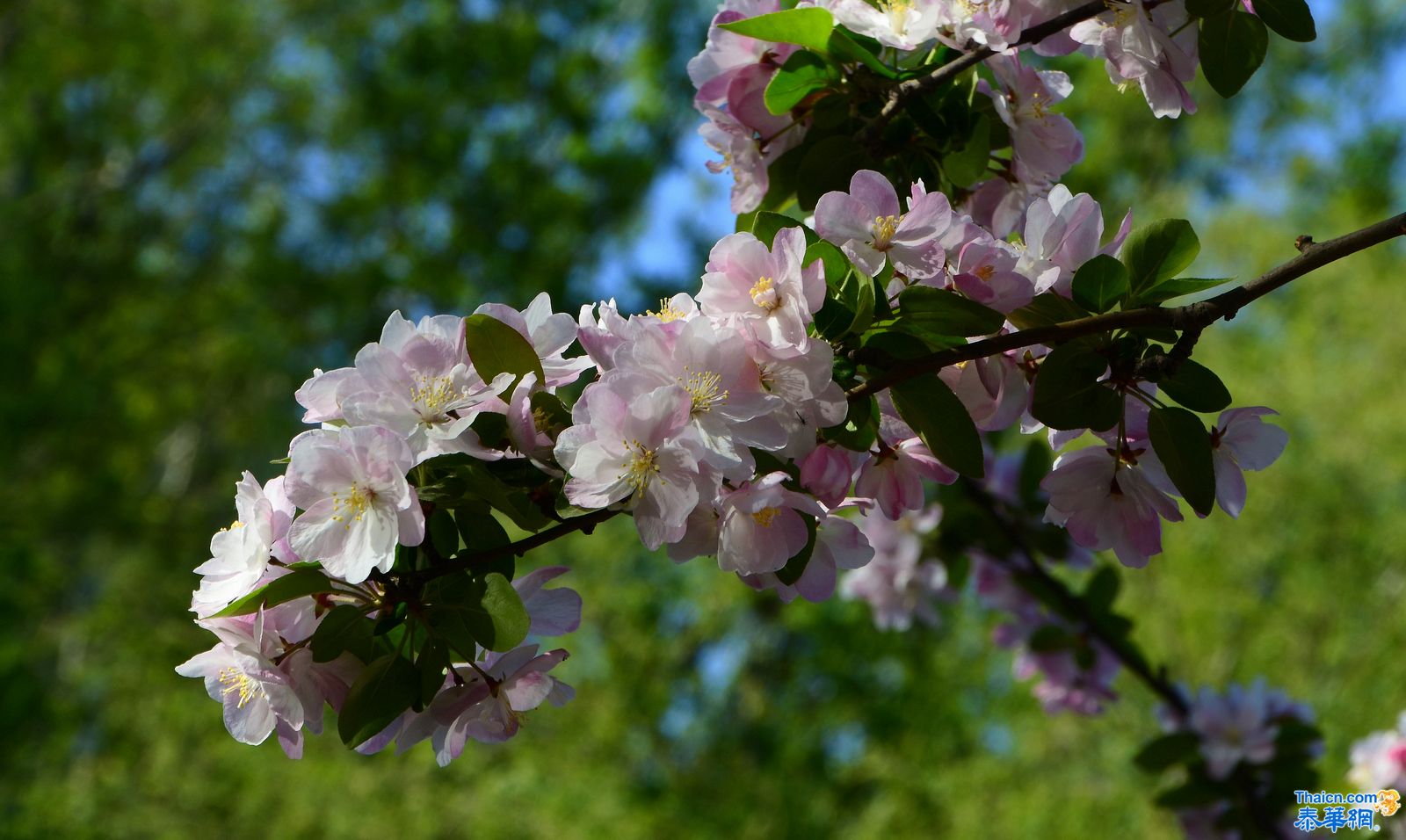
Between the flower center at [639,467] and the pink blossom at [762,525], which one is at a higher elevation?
the flower center at [639,467]

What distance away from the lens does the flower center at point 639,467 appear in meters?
A: 0.84

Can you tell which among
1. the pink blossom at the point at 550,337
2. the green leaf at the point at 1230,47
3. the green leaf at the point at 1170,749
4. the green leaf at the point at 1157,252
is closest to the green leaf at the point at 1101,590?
the green leaf at the point at 1170,749

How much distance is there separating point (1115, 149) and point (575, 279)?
14.8 ft

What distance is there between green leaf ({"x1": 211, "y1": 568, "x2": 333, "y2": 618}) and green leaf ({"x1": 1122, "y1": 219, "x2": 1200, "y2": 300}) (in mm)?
718

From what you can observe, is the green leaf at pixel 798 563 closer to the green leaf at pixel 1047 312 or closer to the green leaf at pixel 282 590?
the green leaf at pixel 1047 312

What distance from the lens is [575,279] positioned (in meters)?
8.45

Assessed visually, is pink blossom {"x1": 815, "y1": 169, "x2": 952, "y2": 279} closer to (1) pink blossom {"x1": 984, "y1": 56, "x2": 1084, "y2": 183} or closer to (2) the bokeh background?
(1) pink blossom {"x1": 984, "y1": 56, "x2": 1084, "y2": 183}

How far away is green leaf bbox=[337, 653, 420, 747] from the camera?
888 mm

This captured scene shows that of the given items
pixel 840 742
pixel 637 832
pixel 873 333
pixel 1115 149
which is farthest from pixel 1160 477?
pixel 1115 149

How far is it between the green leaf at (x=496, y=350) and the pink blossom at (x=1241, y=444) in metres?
0.62

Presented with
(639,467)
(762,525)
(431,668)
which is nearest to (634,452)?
(639,467)

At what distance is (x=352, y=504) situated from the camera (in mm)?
845

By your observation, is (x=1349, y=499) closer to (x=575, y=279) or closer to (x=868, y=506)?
(x=575, y=279)

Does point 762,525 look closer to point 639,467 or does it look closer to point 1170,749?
point 639,467
